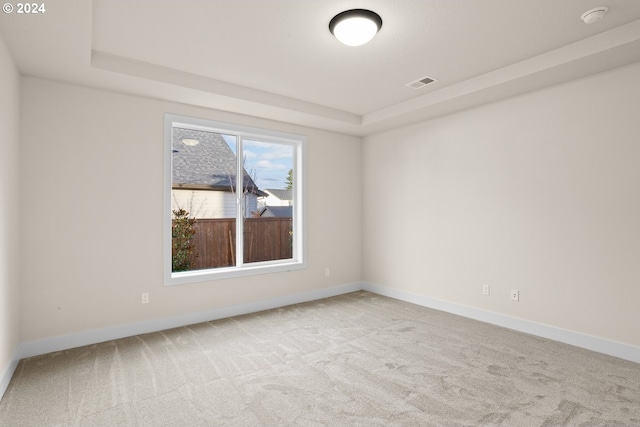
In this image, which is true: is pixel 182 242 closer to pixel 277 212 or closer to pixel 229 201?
pixel 229 201

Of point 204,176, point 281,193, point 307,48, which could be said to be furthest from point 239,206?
point 307,48

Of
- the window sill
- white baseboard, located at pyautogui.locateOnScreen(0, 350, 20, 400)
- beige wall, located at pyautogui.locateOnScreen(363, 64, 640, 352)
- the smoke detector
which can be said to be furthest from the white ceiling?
white baseboard, located at pyautogui.locateOnScreen(0, 350, 20, 400)

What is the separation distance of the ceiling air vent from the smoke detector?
4.37 ft

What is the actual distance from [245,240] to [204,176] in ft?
3.25

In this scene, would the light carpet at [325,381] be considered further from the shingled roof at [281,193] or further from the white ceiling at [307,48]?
the white ceiling at [307,48]

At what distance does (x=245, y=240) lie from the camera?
454cm

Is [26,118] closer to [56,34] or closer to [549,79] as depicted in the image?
[56,34]

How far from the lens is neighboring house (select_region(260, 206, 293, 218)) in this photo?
4.75 m

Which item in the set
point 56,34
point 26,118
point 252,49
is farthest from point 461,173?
point 26,118

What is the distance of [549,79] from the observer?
10.5 ft

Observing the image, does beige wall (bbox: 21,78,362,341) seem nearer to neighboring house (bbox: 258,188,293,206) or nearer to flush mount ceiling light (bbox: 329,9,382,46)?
neighboring house (bbox: 258,188,293,206)

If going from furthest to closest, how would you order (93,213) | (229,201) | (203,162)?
(229,201)
(203,162)
(93,213)

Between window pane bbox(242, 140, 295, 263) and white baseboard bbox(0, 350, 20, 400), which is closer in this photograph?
white baseboard bbox(0, 350, 20, 400)

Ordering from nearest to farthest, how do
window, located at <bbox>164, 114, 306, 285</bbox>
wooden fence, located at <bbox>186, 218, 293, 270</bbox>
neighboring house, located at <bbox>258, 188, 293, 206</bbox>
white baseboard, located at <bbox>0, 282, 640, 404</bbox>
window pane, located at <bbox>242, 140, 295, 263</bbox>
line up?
1. white baseboard, located at <bbox>0, 282, 640, 404</bbox>
2. window, located at <bbox>164, 114, 306, 285</bbox>
3. wooden fence, located at <bbox>186, 218, 293, 270</bbox>
4. window pane, located at <bbox>242, 140, 295, 263</bbox>
5. neighboring house, located at <bbox>258, 188, 293, 206</bbox>
